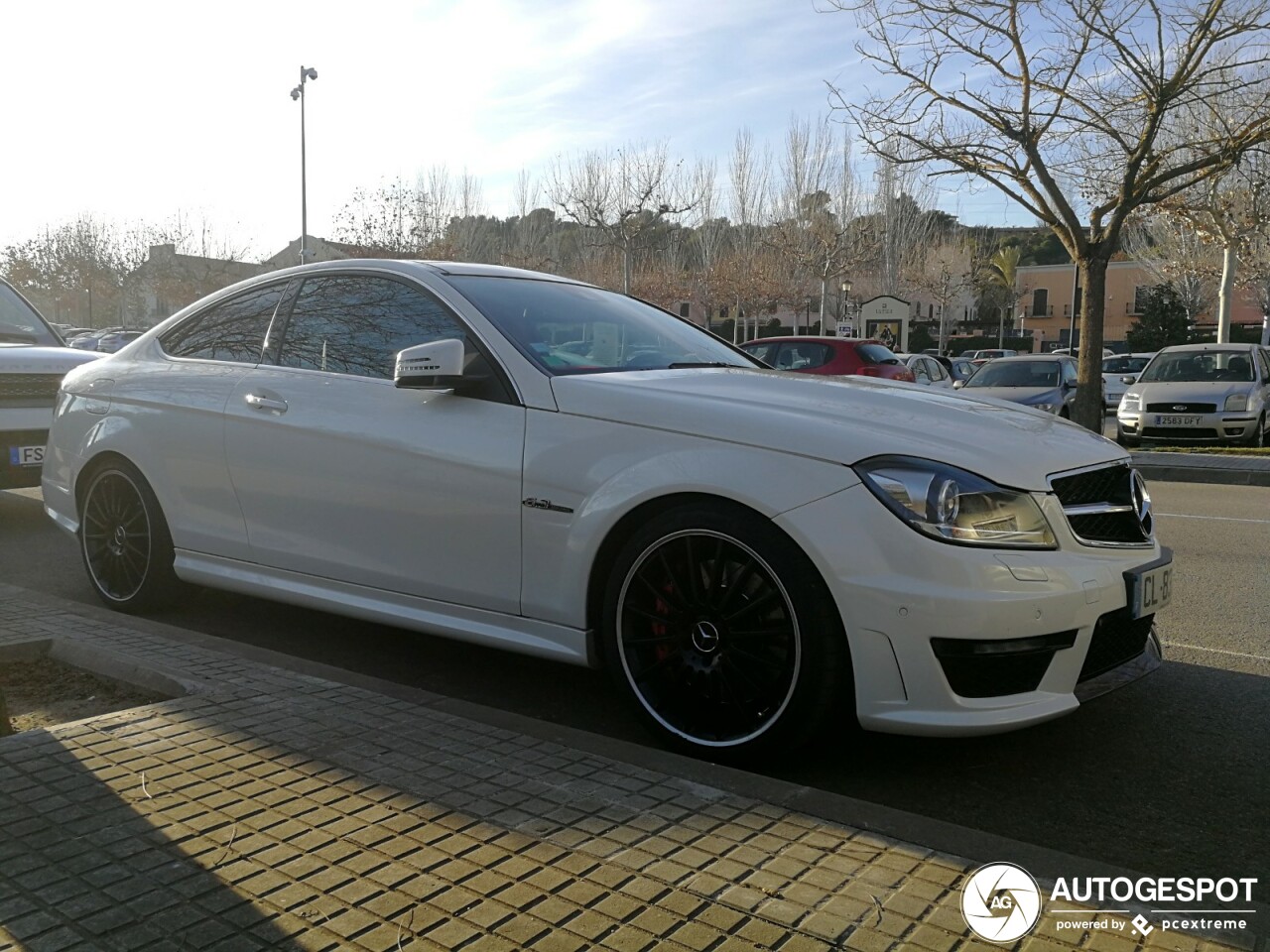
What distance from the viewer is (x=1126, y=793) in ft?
11.0

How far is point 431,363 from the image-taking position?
3.88 meters

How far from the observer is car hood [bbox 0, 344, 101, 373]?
25.2 feet

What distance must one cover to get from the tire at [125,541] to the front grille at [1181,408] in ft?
47.0

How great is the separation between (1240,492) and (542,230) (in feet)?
180

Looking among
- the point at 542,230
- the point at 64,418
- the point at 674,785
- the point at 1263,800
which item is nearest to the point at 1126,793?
the point at 1263,800

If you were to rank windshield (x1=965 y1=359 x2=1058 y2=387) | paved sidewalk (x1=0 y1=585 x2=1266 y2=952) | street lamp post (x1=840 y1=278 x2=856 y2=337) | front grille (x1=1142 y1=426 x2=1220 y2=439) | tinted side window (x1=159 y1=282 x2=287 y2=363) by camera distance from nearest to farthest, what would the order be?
paved sidewalk (x1=0 y1=585 x2=1266 y2=952) → tinted side window (x1=159 y1=282 x2=287 y2=363) → front grille (x1=1142 y1=426 x2=1220 y2=439) → windshield (x1=965 y1=359 x2=1058 y2=387) → street lamp post (x1=840 y1=278 x2=856 y2=337)

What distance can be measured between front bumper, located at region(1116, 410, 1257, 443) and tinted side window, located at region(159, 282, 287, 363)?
1401 centimetres

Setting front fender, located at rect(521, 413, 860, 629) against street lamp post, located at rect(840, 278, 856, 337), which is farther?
street lamp post, located at rect(840, 278, 856, 337)

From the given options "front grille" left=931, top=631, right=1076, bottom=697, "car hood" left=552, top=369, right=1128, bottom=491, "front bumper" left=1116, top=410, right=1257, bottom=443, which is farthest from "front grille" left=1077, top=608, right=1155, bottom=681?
"front bumper" left=1116, top=410, right=1257, bottom=443

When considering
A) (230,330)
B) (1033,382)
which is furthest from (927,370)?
(230,330)

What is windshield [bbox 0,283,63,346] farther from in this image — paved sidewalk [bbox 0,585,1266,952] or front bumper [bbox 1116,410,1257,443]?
front bumper [bbox 1116,410,1257,443]

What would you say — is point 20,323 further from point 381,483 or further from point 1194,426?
point 1194,426

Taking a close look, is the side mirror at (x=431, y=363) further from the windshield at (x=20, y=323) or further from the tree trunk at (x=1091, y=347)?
the tree trunk at (x=1091, y=347)

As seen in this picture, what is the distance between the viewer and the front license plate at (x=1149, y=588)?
136 inches
